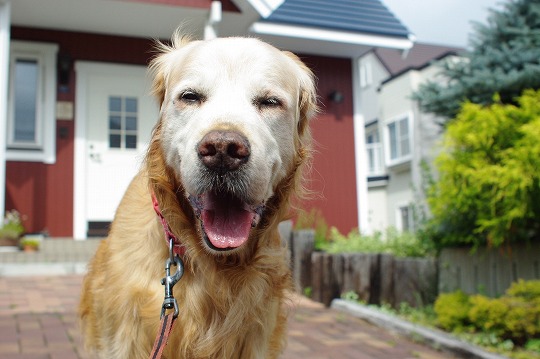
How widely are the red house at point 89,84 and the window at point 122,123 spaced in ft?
0.05

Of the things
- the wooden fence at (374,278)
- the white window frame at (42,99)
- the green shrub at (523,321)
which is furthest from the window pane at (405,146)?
the green shrub at (523,321)

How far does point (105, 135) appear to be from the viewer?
8984 mm

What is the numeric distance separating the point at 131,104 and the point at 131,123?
332 millimetres

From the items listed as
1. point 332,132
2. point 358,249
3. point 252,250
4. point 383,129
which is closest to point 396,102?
point 383,129

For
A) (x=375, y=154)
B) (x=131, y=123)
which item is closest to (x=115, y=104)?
(x=131, y=123)

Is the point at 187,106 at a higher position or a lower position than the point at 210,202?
higher

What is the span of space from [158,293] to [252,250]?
0.38 m

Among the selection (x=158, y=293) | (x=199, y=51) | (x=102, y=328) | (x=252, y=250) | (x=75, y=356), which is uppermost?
(x=199, y=51)

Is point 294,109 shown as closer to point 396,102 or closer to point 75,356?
point 75,356

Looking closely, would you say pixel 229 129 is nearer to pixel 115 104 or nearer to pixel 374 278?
pixel 374 278

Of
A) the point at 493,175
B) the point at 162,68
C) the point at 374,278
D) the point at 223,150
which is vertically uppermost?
the point at 162,68

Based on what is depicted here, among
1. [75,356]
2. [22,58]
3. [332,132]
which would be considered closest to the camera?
[75,356]

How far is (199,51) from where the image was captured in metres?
2.15

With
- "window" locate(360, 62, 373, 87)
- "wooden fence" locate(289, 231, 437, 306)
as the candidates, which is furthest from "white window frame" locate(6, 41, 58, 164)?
"window" locate(360, 62, 373, 87)
